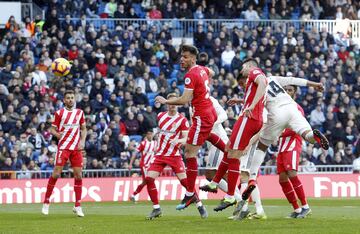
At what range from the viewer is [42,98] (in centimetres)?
3300

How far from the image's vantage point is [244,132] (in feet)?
56.7

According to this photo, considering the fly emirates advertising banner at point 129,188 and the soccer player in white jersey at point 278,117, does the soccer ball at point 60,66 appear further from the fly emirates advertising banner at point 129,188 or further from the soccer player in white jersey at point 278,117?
the soccer player in white jersey at point 278,117

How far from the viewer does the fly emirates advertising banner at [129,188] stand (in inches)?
1204

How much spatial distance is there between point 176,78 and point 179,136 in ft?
53.5

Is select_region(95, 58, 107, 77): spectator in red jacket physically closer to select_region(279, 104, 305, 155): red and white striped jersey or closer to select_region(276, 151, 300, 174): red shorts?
select_region(279, 104, 305, 155): red and white striped jersey

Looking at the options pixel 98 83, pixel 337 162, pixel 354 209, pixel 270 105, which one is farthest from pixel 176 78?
pixel 270 105

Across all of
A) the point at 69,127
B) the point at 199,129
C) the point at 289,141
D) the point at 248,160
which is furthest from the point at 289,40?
the point at 199,129

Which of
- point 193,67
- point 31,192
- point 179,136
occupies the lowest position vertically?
point 31,192

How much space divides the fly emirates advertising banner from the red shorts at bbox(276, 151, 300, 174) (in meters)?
12.4

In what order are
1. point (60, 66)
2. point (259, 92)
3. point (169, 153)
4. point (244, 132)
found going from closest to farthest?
point (259, 92) < point (244, 132) < point (169, 153) < point (60, 66)

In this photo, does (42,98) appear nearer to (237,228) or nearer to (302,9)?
(302,9)

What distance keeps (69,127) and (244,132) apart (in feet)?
18.0

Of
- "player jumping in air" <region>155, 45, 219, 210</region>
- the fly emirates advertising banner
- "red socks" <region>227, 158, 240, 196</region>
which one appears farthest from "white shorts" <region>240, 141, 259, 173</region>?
the fly emirates advertising banner

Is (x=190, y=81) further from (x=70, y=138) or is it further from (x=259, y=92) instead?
(x=70, y=138)
